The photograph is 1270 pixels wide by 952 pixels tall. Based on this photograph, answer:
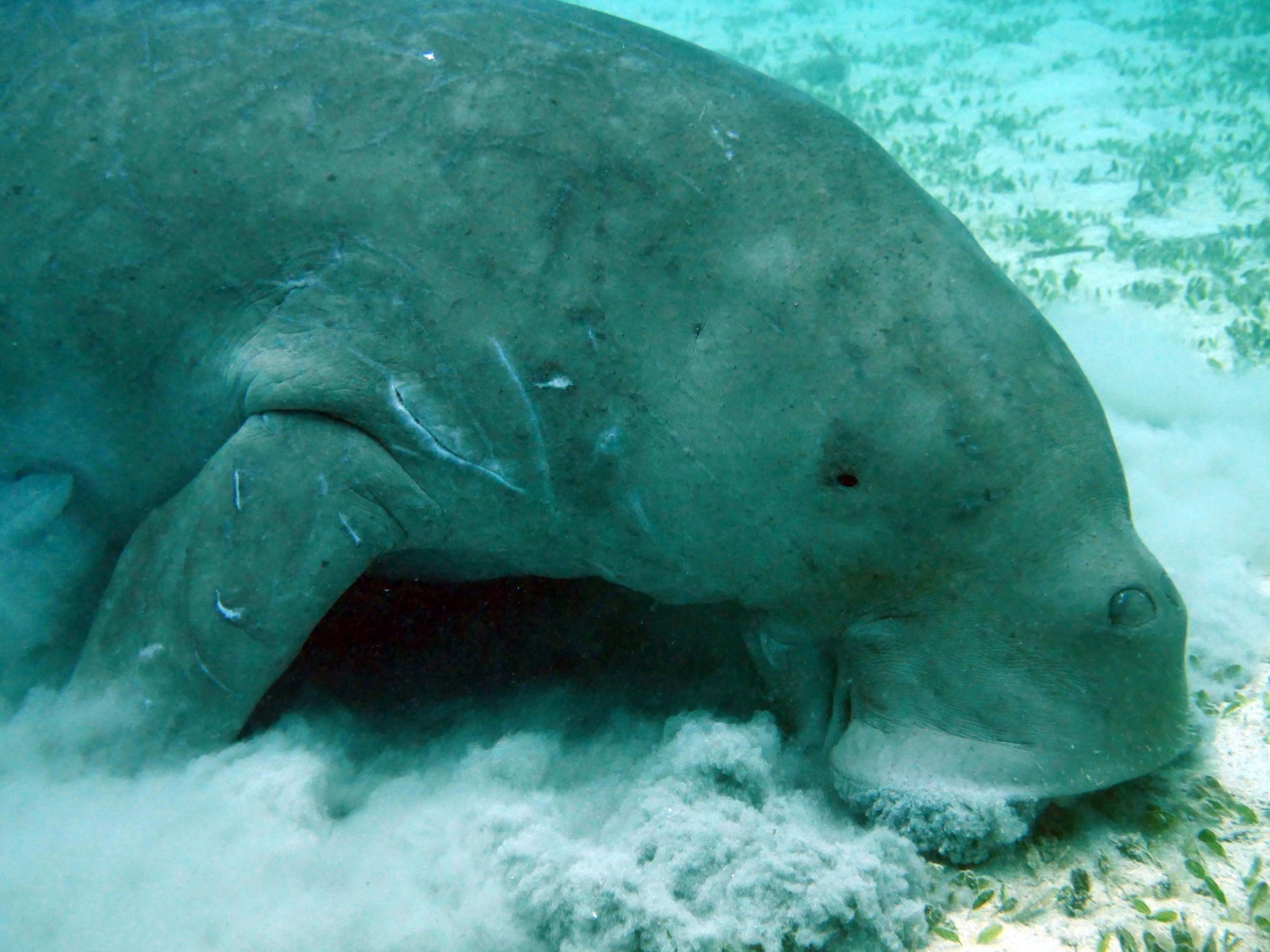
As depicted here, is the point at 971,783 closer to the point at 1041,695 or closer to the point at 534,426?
the point at 1041,695

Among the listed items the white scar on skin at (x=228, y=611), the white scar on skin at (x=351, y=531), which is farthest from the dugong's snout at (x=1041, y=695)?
the white scar on skin at (x=228, y=611)

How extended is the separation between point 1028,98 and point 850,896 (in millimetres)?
16684

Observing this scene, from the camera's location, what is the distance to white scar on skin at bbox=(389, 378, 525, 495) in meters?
2.71

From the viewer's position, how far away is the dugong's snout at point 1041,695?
2424 mm

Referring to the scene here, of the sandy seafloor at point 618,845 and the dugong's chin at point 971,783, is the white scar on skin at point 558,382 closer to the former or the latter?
the sandy seafloor at point 618,845

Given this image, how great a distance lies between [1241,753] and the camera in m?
2.80

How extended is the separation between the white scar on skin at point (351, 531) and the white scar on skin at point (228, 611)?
1.29 feet

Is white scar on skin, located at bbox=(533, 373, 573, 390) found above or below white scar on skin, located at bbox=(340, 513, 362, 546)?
above

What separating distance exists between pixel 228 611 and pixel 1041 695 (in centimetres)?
244

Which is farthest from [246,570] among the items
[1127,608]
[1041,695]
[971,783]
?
[1127,608]

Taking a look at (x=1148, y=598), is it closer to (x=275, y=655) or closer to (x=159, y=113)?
(x=275, y=655)

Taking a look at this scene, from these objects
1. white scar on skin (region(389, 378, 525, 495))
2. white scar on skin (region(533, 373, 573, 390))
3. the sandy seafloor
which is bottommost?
the sandy seafloor

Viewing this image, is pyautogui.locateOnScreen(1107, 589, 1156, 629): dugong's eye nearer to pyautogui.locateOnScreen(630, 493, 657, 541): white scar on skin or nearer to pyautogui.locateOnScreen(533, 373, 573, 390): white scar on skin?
pyautogui.locateOnScreen(630, 493, 657, 541): white scar on skin

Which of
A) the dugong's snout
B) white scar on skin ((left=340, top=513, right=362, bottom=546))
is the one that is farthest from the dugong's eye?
white scar on skin ((left=340, top=513, right=362, bottom=546))
